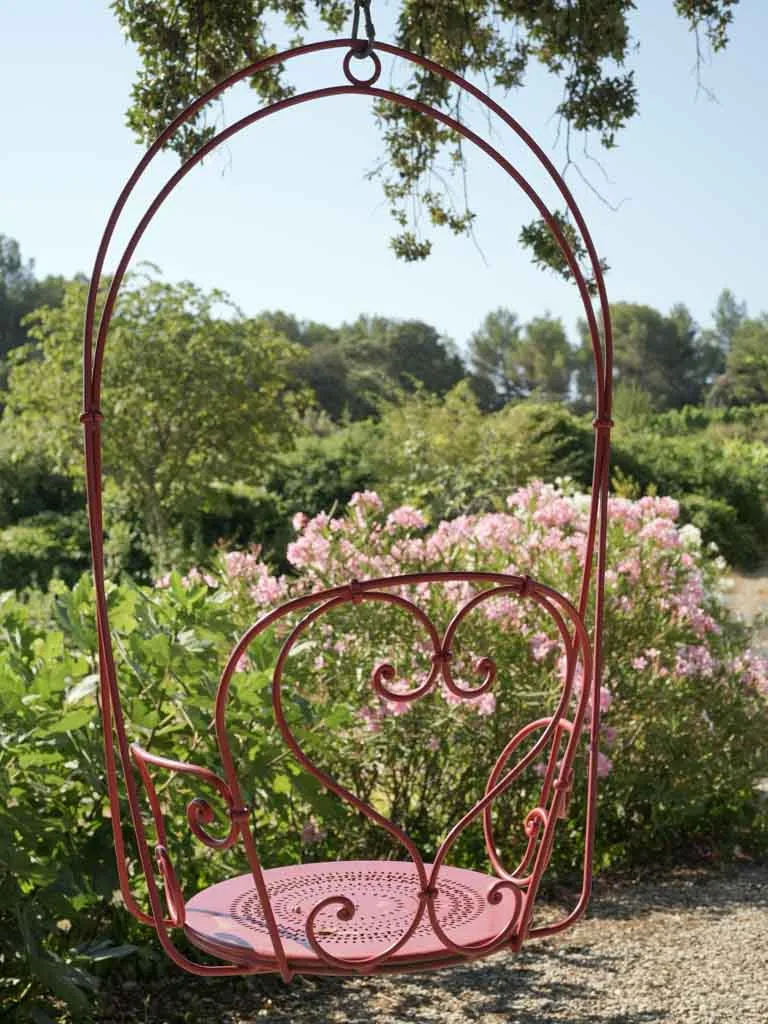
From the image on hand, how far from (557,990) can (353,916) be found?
151 cm

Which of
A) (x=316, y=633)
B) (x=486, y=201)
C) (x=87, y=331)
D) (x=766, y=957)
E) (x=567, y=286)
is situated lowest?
(x=766, y=957)

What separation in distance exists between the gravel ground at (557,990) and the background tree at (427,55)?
2043mm

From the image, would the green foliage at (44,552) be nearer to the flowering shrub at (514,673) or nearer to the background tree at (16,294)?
the flowering shrub at (514,673)

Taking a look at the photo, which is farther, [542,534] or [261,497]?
[261,497]

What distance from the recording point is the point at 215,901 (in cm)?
175

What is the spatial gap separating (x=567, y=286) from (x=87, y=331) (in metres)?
2.33

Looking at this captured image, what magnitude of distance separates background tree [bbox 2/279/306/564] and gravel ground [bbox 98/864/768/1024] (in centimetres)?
937

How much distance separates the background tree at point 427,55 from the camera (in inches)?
142

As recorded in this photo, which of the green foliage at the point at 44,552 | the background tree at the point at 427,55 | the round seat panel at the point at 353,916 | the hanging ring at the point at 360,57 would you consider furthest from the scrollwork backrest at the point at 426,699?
the green foliage at the point at 44,552

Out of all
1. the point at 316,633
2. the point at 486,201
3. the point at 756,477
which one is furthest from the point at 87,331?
the point at 756,477

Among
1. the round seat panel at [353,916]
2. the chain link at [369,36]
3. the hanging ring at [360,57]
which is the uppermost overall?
the chain link at [369,36]

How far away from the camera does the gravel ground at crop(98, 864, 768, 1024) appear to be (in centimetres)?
281

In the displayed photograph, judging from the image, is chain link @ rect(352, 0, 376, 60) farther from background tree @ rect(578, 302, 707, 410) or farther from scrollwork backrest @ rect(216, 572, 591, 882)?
background tree @ rect(578, 302, 707, 410)

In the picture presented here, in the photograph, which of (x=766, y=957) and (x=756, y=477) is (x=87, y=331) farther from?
(x=756, y=477)
